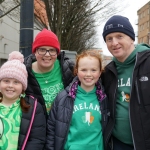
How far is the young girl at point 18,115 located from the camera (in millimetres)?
2309

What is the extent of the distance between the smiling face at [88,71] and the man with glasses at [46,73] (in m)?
0.32

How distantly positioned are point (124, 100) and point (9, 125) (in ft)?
3.67

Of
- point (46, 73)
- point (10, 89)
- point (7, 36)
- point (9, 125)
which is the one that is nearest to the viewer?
point (9, 125)

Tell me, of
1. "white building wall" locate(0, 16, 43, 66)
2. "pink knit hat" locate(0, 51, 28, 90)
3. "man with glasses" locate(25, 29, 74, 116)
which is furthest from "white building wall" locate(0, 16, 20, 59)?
"pink knit hat" locate(0, 51, 28, 90)

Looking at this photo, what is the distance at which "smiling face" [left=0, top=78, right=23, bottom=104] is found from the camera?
2.44 m

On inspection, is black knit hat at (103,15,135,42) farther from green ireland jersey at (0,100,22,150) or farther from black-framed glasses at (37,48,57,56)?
green ireland jersey at (0,100,22,150)

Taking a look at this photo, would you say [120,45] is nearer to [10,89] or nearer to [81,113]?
[81,113]

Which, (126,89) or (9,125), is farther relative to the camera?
(126,89)

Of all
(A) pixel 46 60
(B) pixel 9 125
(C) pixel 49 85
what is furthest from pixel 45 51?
(B) pixel 9 125

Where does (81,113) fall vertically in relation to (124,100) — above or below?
below

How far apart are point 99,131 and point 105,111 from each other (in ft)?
0.69

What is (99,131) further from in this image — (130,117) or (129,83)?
(129,83)

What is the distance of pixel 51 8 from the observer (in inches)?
339

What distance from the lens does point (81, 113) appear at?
2500mm
